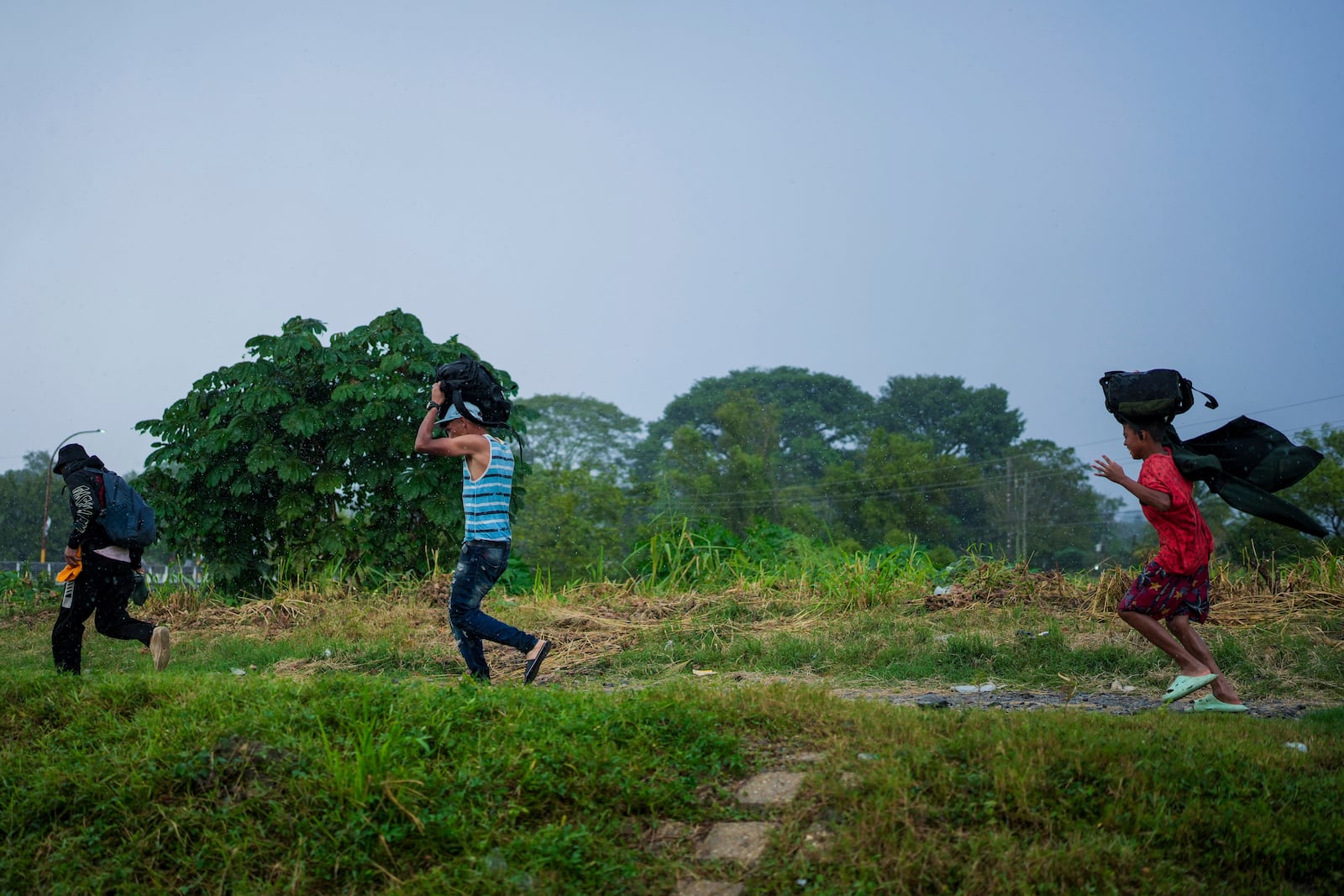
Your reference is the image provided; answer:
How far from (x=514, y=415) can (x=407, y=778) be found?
26.9 ft

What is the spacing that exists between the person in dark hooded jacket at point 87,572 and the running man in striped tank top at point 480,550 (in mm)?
2367

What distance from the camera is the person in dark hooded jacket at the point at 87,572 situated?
6.56 meters

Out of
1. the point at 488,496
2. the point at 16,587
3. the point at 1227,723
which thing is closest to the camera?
the point at 1227,723

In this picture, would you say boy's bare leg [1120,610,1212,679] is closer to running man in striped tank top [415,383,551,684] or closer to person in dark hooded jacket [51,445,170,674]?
running man in striped tank top [415,383,551,684]

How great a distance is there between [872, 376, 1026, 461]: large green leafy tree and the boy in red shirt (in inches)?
1465

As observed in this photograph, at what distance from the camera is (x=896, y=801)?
3467 millimetres

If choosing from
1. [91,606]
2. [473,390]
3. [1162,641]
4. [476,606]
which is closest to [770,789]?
[476,606]

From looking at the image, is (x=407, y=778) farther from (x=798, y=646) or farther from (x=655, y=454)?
(x=655, y=454)

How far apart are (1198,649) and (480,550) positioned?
13.1 feet

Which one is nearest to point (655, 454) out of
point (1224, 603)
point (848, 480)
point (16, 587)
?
point (848, 480)

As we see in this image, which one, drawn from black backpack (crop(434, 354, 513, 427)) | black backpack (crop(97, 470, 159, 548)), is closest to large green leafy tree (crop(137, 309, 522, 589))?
black backpack (crop(97, 470, 159, 548))

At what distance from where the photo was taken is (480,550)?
593 centimetres

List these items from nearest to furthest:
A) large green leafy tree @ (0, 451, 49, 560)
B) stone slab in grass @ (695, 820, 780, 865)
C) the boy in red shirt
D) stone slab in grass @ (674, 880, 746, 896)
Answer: stone slab in grass @ (674, 880, 746, 896) < stone slab in grass @ (695, 820, 780, 865) < the boy in red shirt < large green leafy tree @ (0, 451, 49, 560)

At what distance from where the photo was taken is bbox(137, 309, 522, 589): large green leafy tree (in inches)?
447
